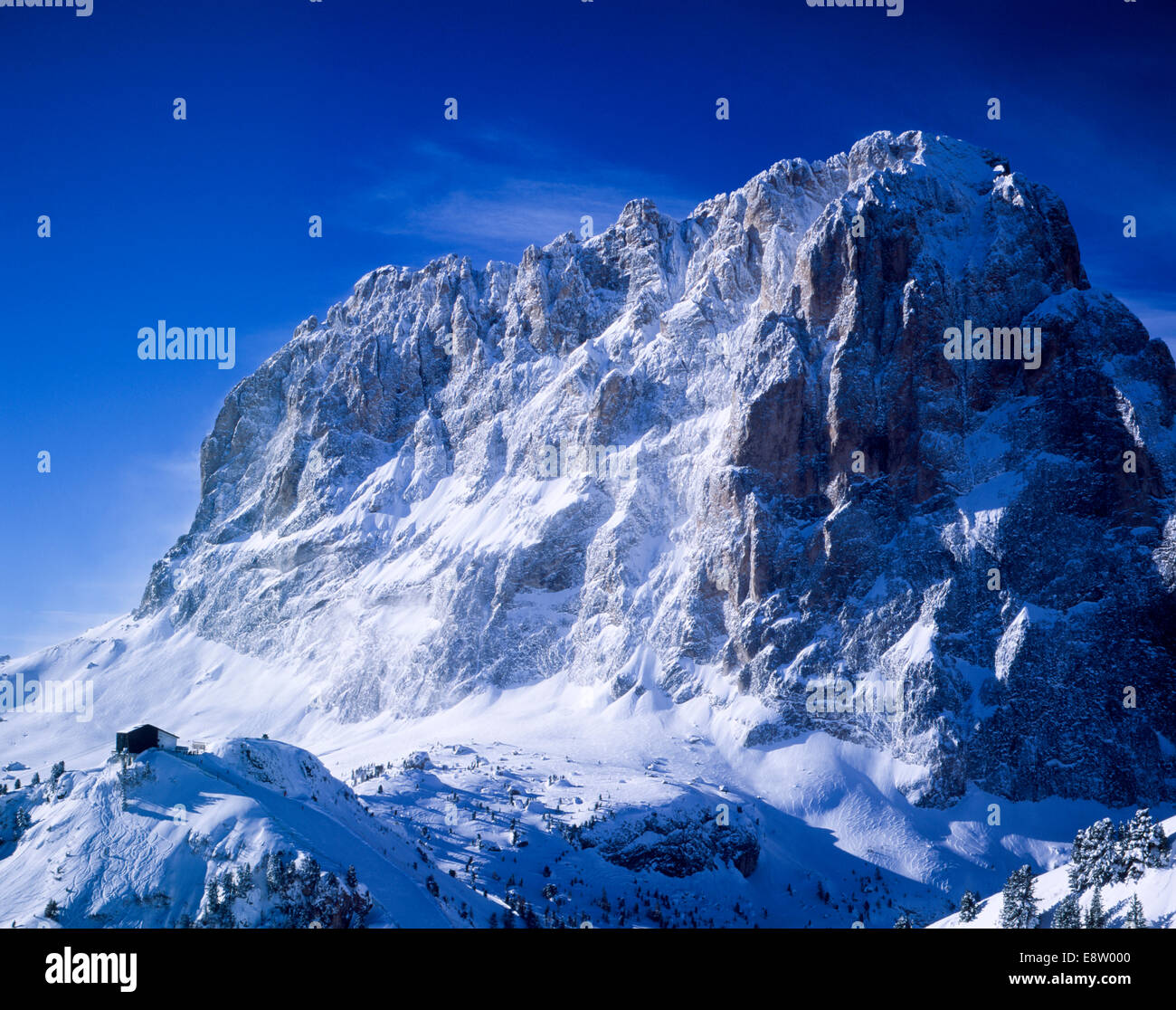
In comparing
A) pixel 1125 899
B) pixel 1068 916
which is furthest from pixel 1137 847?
pixel 1068 916

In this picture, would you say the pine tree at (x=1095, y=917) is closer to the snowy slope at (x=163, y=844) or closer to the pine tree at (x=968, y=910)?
the pine tree at (x=968, y=910)

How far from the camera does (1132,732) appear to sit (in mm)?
176000

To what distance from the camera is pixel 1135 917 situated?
248ft

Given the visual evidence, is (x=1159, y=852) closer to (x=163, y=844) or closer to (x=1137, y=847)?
(x=1137, y=847)

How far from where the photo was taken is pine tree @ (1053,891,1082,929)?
269 ft

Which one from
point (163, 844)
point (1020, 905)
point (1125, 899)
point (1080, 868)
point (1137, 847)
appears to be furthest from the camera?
point (1080, 868)

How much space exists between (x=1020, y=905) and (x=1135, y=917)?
13860mm

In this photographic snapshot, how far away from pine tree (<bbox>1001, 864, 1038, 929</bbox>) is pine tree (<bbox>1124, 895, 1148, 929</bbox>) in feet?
31.4

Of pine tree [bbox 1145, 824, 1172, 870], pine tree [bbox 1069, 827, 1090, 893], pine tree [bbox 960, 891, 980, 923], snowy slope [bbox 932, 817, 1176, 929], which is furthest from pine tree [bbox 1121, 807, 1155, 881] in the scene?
pine tree [bbox 960, 891, 980, 923]

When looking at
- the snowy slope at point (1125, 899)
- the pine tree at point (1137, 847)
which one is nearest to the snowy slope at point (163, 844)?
the snowy slope at point (1125, 899)

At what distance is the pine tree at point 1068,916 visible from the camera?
269ft
